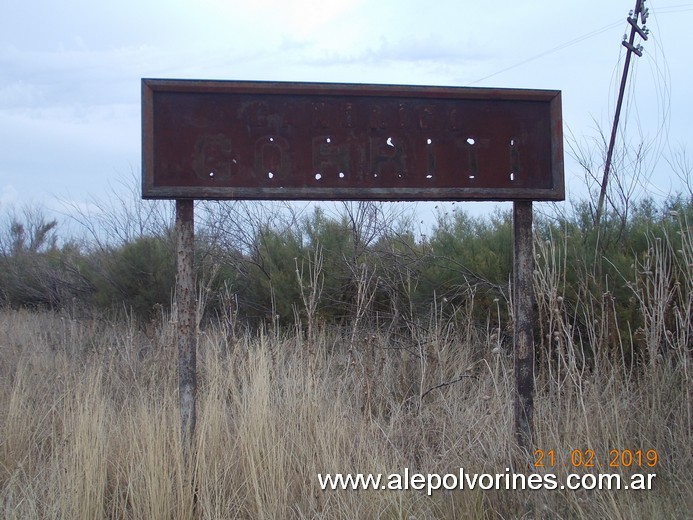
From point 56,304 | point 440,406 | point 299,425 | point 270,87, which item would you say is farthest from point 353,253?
point 56,304

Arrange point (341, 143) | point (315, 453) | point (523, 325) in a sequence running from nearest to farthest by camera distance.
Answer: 1. point (341, 143)
2. point (523, 325)
3. point (315, 453)

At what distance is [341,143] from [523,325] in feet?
4.40

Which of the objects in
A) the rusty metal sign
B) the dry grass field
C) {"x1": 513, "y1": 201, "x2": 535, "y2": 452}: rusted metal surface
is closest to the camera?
the dry grass field

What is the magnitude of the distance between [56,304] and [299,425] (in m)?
9.74

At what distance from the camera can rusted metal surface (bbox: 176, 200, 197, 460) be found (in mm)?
3783

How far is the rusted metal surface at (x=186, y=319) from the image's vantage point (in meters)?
3.78

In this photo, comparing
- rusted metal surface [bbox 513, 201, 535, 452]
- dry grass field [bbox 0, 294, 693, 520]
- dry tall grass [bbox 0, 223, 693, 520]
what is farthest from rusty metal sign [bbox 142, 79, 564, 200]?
dry grass field [bbox 0, 294, 693, 520]

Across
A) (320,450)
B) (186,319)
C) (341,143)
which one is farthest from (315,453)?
(341,143)

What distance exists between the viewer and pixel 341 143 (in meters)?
3.78

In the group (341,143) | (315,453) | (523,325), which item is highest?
(341,143)

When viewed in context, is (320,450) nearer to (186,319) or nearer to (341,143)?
(186,319)

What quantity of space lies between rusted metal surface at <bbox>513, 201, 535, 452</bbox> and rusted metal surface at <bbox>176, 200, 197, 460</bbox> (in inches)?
65.8

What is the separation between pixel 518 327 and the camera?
3.90m

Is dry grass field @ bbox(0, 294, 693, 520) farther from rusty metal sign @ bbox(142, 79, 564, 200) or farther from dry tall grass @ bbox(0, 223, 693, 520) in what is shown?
rusty metal sign @ bbox(142, 79, 564, 200)
